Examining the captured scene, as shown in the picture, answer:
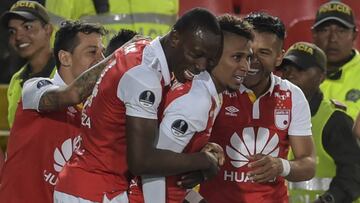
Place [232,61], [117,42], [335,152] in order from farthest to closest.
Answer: [335,152], [117,42], [232,61]

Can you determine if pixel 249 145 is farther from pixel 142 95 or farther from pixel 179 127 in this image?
pixel 142 95

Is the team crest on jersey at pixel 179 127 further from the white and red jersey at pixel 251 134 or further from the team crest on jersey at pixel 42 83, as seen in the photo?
the team crest on jersey at pixel 42 83

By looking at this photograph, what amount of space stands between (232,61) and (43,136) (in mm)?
1094

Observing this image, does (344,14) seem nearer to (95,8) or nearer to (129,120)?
(95,8)

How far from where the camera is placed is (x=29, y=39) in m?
7.14

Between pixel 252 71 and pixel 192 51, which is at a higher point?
pixel 192 51

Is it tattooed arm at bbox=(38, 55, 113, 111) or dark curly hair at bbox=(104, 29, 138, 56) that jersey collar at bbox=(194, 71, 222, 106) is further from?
dark curly hair at bbox=(104, 29, 138, 56)

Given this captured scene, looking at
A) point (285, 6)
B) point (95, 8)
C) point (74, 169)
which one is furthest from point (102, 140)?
point (285, 6)

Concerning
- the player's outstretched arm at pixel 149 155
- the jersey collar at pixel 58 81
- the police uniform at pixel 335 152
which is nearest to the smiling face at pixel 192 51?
the player's outstretched arm at pixel 149 155

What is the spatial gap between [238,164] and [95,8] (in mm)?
2531

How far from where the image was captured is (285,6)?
364 inches

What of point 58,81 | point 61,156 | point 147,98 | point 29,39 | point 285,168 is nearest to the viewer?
point 147,98

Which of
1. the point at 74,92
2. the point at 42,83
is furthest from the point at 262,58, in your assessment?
the point at 42,83

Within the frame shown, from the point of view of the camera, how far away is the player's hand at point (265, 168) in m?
5.34
